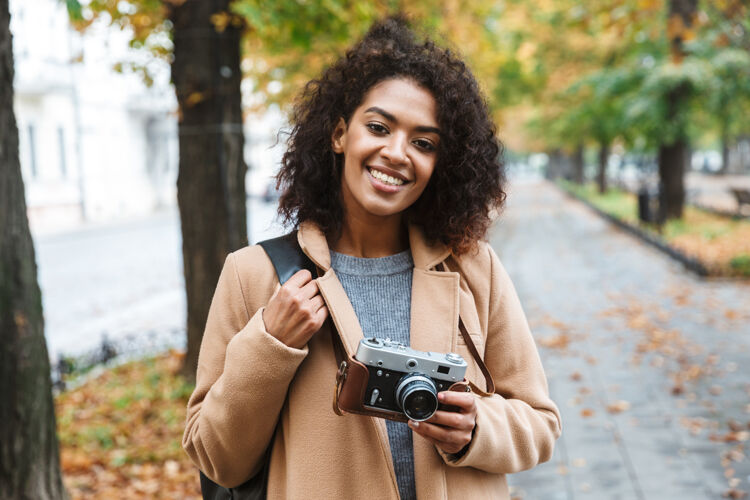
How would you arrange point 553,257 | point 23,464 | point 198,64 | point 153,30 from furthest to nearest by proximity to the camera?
point 553,257, point 153,30, point 198,64, point 23,464

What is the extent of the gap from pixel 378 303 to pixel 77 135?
89.7 ft

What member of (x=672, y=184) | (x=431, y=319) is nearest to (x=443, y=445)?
(x=431, y=319)

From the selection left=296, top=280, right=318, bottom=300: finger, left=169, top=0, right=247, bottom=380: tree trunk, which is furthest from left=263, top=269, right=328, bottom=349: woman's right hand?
left=169, top=0, right=247, bottom=380: tree trunk

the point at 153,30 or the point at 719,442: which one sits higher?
the point at 153,30

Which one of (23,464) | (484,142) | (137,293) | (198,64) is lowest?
(137,293)

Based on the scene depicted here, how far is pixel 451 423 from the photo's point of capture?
5.29ft

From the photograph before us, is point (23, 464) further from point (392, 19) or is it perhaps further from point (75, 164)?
point (75, 164)

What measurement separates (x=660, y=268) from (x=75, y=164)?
72.8ft

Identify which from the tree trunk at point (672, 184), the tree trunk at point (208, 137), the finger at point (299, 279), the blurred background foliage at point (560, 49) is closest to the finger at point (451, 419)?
the finger at point (299, 279)

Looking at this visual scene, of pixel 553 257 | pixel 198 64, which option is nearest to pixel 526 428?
pixel 198 64

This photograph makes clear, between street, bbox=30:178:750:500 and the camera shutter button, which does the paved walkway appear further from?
the camera shutter button

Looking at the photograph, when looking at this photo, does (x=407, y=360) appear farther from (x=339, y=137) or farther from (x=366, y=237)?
(x=339, y=137)

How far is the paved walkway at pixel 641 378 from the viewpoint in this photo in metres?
4.59

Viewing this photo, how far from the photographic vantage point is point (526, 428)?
181cm
